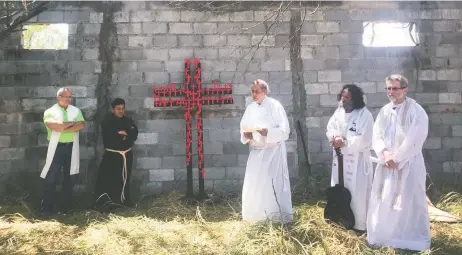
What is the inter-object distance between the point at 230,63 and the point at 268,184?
2604 millimetres

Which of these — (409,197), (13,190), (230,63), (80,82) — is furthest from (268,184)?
(13,190)

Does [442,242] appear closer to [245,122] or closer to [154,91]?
[245,122]

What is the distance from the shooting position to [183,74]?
6617 mm

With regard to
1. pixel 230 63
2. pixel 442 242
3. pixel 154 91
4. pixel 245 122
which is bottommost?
pixel 442 242

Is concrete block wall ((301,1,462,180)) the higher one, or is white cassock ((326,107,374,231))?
concrete block wall ((301,1,462,180))

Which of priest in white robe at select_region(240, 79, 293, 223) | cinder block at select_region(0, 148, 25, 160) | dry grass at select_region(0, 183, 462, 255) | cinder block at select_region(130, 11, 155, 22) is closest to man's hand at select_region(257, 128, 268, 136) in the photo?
priest in white robe at select_region(240, 79, 293, 223)

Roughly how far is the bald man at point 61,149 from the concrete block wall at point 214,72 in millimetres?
667

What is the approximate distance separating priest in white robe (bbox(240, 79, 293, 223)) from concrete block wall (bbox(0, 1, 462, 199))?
177 cm

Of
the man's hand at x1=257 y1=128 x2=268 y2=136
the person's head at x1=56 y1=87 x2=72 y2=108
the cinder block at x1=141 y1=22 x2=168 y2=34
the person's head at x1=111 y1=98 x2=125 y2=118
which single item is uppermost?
the cinder block at x1=141 y1=22 x2=168 y2=34

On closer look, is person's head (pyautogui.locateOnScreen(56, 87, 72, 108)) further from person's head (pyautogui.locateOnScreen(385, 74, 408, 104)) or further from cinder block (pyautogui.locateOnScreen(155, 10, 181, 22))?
person's head (pyautogui.locateOnScreen(385, 74, 408, 104))

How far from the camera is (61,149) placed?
5.68 meters

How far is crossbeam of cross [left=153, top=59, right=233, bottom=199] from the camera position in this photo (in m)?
6.26

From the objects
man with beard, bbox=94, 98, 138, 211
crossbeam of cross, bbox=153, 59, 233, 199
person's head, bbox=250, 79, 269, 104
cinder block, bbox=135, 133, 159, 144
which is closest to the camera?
person's head, bbox=250, 79, 269, 104

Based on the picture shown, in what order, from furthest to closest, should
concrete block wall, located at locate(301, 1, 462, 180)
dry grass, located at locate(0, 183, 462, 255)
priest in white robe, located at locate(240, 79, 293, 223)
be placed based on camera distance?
concrete block wall, located at locate(301, 1, 462, 180) → priest in white robe, located at locate(240, 79, 293, 223) → dry grass, located at locate(0, 183, 462, 255)
